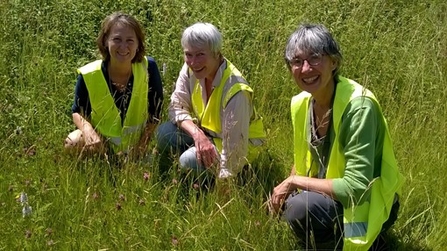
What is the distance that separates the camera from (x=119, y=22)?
4188mm

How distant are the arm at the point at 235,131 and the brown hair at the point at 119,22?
853 mm

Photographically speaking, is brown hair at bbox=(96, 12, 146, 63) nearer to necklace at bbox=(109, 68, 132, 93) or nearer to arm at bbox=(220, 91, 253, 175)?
→ necklace at bbox=(109, 68, 132, 93)

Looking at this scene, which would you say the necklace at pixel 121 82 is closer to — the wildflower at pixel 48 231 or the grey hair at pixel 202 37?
the grey hair at pixel 202 37

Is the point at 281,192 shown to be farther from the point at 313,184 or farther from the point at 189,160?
the point at 189,160

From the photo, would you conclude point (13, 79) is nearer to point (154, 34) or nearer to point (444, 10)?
point (154, 34)

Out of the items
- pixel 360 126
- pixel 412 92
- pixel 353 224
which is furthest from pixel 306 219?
pixel 412 92

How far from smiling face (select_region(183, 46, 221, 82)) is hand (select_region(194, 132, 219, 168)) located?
391mm

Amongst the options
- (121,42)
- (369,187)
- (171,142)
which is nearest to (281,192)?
(369,187)

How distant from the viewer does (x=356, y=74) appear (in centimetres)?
512

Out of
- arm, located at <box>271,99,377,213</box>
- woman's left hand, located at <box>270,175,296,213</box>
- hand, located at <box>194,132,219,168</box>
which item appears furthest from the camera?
hand, located at <box>194,132,219,168</box>

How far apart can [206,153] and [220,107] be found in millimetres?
289

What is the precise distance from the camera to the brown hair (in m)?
4.20

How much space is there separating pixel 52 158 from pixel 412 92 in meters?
2.53

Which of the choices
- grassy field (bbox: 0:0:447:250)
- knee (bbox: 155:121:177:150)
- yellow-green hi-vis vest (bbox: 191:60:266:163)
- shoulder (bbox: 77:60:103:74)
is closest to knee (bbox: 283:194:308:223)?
grassy field (bbox: 0:0:447:250)
